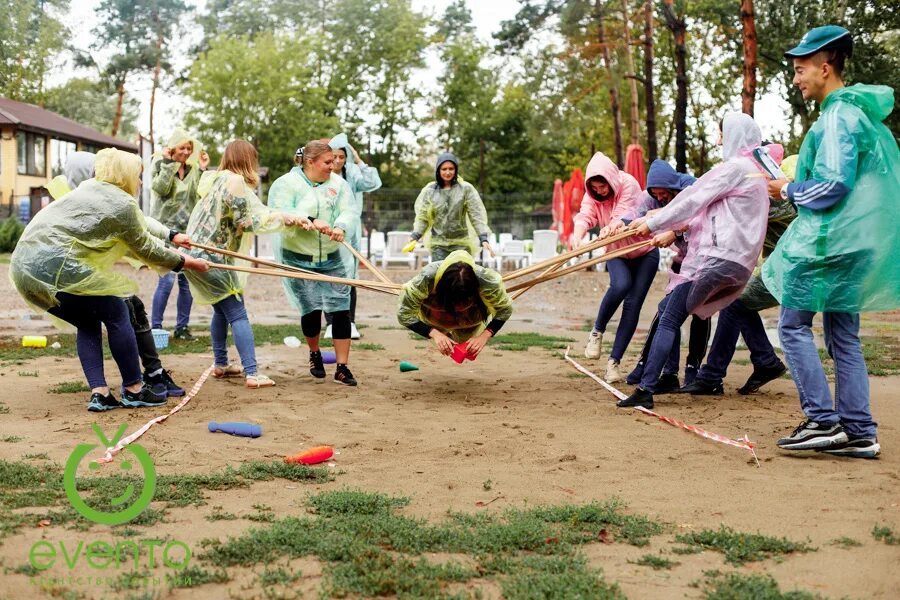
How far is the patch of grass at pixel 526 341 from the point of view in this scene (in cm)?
987

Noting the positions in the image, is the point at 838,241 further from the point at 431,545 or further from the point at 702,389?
the point at 431,545

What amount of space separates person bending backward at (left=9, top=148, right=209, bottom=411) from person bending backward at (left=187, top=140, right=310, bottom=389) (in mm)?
804

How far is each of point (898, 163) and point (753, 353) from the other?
2256mm

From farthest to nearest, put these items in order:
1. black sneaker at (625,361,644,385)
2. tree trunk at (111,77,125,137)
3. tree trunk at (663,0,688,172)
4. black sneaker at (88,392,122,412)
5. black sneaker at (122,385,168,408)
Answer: tree trunk at (111,77,125,137) < tree trunk at (663,0,688,172) < black sneaker at (625,361,644,385) < black sneaker at (122,385,168,408) < black sneaker at (88,392,122,412)

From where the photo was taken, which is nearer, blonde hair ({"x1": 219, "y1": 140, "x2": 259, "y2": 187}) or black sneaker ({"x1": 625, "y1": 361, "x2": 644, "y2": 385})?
blonde hair ({"x1": 219, "y1": 140, "x2": 259, "y2": 187})

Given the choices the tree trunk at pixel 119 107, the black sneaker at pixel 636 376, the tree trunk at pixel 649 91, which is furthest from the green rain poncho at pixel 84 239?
the tree trunk at pixel 119 107

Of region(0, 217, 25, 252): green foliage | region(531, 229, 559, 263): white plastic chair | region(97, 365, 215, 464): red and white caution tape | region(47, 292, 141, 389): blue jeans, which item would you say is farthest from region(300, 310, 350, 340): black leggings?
region(0, 217, 25, 252): green foliage

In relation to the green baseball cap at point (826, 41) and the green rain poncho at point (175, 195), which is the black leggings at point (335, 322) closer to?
the green rain poncho at point (175, 195)

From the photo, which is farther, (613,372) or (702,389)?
(613,372)

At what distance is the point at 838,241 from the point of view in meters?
4.81

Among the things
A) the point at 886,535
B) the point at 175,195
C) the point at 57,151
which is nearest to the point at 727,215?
the point at 886,535

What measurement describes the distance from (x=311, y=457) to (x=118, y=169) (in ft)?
7.47

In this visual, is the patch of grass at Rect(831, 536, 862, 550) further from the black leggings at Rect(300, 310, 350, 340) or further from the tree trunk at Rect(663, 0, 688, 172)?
the tree trunk at Rect(663, 0, 688, 172)

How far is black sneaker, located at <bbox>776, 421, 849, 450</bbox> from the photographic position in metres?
4.89
